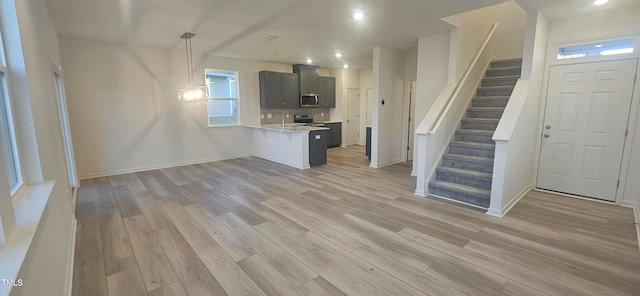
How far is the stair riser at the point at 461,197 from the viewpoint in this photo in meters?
3.67

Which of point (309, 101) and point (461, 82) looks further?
point (309, 101)

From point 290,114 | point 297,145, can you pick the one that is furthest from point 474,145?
point 290,114

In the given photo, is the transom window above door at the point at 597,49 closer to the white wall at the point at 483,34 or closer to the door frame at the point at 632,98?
the door frame at the point at 632,98

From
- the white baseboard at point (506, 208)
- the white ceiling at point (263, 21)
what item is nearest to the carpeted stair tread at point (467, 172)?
the white baseboard at point (506, 208)

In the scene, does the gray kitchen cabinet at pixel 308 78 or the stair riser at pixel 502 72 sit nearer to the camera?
the stair riser at pixel 502 72

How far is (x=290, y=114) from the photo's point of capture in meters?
8.29

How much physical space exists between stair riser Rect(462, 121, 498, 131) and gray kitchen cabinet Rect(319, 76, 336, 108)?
4.57 meters

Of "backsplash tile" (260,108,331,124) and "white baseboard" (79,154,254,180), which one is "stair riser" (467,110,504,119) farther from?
"white baseboard" (79,154,254,180)

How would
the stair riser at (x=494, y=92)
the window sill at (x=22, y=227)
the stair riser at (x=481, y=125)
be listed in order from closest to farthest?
the window sill at (x=22, y=227)
the stair riser at (x=481, y=125)
the stair riser at (x=494, y=92)

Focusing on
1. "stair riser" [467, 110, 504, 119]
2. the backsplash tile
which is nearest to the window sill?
"stair riser" [467, 110, 504, 119]

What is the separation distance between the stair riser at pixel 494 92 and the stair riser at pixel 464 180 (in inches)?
76.3

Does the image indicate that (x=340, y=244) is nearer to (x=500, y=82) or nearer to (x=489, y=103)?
(x=489, y=103)

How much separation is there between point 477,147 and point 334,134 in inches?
202

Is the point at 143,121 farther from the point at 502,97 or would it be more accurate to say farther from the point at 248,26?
the point at 502,97
